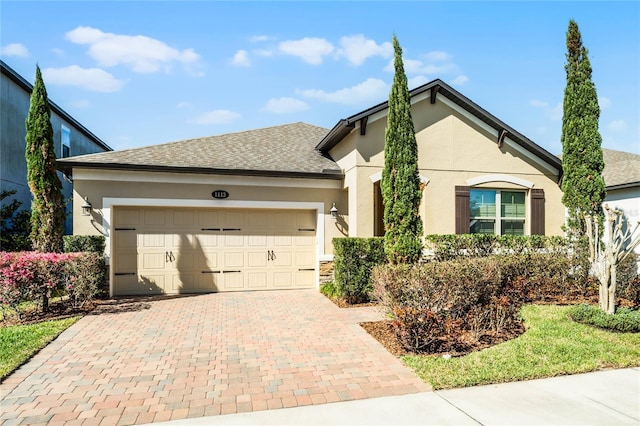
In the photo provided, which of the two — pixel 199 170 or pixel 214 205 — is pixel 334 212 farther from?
pixel 199 170

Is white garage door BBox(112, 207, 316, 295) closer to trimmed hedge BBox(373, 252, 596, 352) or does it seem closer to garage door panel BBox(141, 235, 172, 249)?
garage door panel BBox(141, 235, 172, 249)

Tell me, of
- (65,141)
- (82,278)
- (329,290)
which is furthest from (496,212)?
(65,141)

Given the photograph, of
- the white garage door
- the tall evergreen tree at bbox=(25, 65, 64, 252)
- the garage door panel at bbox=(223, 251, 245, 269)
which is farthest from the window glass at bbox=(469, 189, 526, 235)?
the tall evergreen tree at bbox=(25, 65, 64, 252)

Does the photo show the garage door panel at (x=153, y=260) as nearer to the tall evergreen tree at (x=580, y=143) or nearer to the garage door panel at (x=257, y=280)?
the garage door panel at (x=257, y=280)

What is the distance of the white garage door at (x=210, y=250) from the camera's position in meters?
10.3

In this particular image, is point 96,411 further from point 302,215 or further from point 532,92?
point 532,92

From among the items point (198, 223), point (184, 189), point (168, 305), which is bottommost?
point (168, 305)

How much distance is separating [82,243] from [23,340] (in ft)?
12.4

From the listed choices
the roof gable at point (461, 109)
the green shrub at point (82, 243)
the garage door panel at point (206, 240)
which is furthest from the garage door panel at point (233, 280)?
the roof gable at point (461, 109)

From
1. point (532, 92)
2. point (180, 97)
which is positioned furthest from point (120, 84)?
point (532, 92)

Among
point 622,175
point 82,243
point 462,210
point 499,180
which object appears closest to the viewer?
point 82,243

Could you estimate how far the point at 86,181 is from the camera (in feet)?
32.7

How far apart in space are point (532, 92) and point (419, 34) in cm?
438

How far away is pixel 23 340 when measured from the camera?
237 inches
